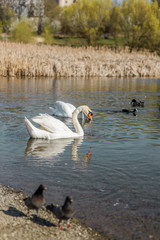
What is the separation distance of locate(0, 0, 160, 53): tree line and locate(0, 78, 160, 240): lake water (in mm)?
61160

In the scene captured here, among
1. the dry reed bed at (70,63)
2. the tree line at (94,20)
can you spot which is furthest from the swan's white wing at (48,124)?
the tree line at (94,20)

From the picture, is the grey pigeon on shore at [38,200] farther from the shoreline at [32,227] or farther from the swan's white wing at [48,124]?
the swan's white wing at [48,124]

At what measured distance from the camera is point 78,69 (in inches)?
1398

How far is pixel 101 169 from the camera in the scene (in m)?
7.98

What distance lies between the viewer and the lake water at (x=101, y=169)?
566 centimetres

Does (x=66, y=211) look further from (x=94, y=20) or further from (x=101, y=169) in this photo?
(x=94, y=20)

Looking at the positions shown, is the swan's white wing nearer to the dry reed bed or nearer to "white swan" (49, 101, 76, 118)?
"white swan" (49, 101, 76, 118)

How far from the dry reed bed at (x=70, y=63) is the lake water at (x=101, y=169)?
59.0 feet

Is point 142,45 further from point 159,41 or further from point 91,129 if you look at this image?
point 91,129

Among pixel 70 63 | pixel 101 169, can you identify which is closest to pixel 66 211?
pixel 101 169

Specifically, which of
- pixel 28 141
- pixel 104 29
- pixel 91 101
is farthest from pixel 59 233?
pixel 104 29

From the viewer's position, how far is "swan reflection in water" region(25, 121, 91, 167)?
8.69 metres

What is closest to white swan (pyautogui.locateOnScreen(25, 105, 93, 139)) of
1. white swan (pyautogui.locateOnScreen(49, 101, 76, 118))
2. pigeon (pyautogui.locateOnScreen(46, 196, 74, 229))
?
white swan (pyautogui.locateOnScreen(49, 101, 76, 118))

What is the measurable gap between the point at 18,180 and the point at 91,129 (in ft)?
18.6
